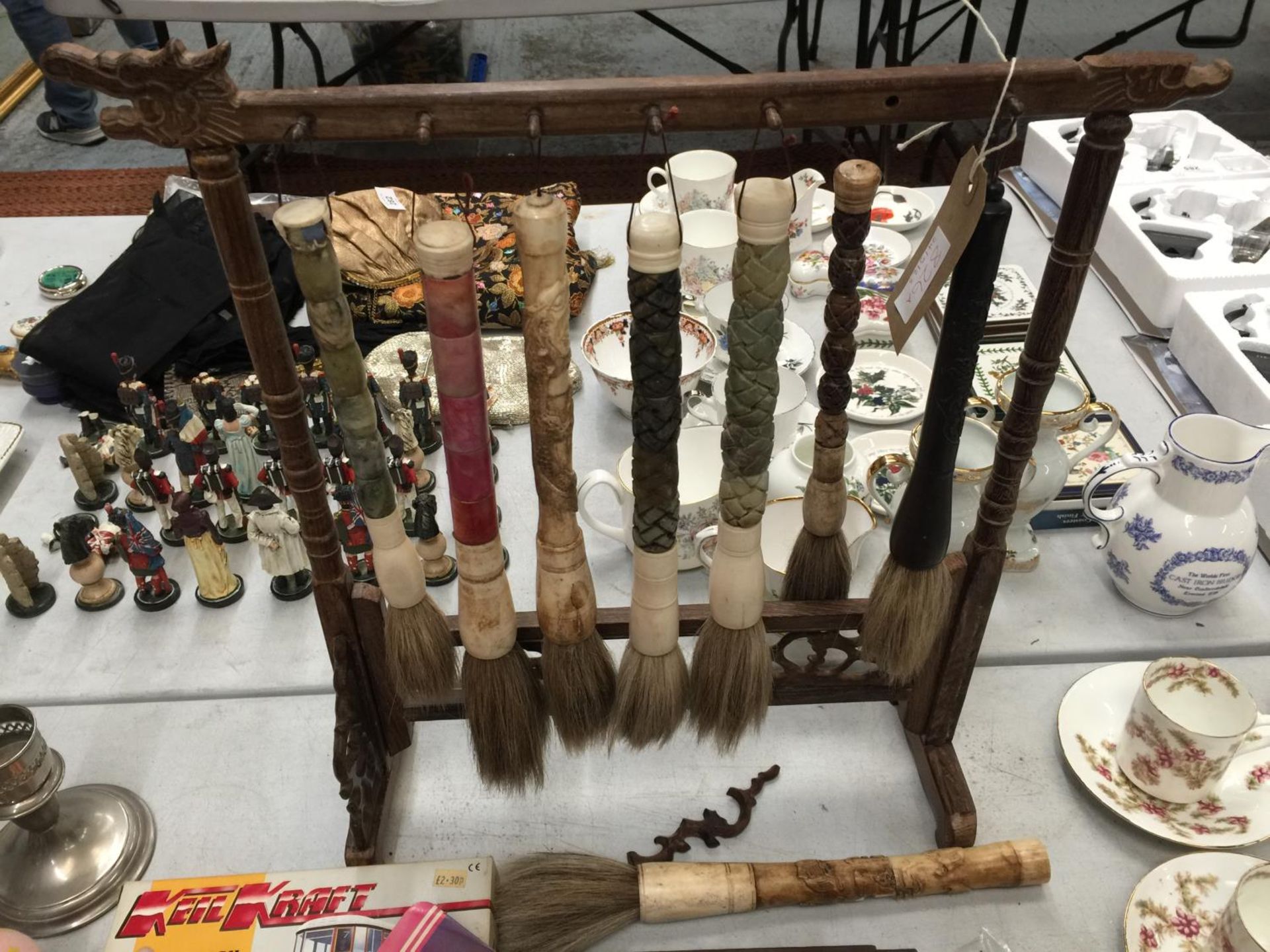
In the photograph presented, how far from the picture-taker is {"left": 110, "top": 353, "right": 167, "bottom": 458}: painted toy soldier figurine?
1356mm

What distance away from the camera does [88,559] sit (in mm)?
1182

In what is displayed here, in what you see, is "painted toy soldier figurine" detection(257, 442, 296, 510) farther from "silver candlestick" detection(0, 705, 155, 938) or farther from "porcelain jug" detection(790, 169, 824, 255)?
"porcelain jug" detection(790, 169, 824, 255)

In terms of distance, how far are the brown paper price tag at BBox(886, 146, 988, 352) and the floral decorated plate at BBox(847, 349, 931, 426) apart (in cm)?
60

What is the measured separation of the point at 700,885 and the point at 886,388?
Result: 784 millimetres

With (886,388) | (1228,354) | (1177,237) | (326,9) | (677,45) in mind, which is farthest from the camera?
(677,45)

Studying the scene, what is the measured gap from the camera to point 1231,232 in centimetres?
157

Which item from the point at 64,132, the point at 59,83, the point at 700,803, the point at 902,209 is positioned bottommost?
the point at 64,132

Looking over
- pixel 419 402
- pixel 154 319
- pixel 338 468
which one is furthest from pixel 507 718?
pixel 154 319

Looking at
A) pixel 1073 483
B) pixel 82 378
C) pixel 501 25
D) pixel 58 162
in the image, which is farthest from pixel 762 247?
pixel 501 25

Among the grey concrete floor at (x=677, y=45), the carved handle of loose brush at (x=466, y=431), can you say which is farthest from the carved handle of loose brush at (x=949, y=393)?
the grey concrete floor at (x=677, y=45)

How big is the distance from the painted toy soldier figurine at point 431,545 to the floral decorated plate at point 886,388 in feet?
1.92

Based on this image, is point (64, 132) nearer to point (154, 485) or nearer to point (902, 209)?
point (154, 485)

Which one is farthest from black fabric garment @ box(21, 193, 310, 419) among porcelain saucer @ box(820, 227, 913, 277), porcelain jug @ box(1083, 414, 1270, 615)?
porcelain jug @ box(1083, 414, 1270, 615)

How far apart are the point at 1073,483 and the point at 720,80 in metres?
0.80
